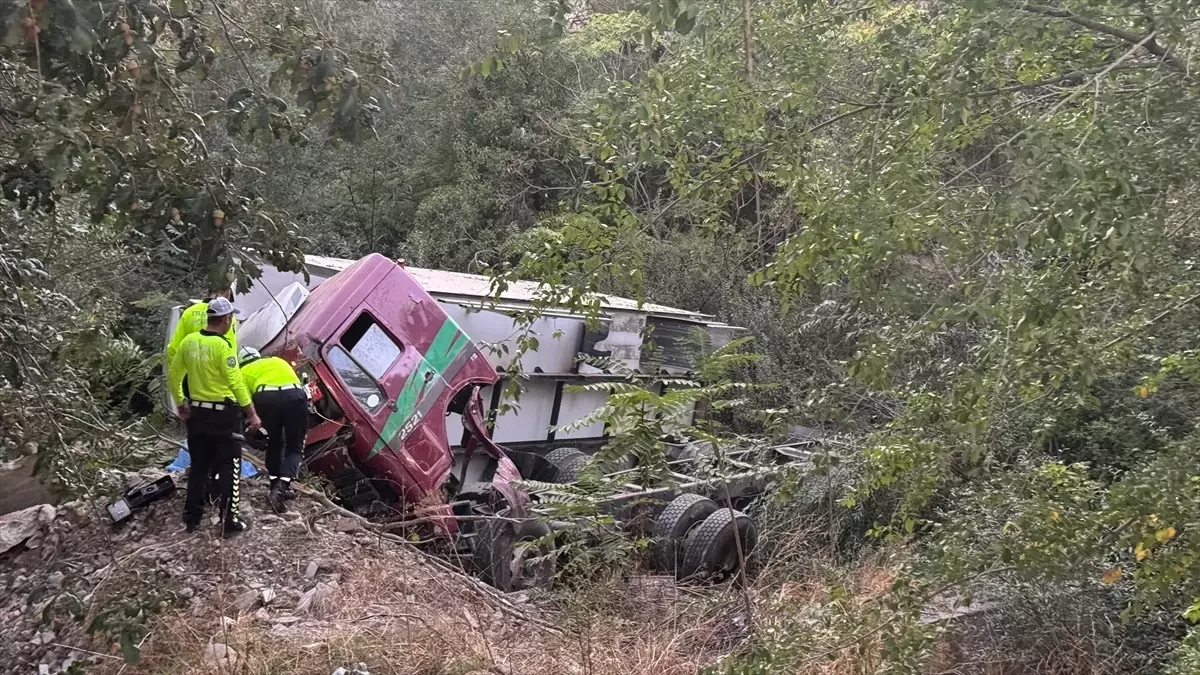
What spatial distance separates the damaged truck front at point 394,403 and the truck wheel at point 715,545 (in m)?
1.28

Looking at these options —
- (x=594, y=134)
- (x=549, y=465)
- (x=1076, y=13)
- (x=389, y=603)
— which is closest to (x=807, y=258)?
(x=594, y=134)

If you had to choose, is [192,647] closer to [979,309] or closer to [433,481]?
[433,481]

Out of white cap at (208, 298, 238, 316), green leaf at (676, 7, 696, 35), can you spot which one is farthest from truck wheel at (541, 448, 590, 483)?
green leaf at (676, 7, 696, 35)

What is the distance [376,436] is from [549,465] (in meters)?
1.99

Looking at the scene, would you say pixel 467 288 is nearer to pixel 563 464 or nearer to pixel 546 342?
pixel 546 342

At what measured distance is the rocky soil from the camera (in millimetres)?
4863

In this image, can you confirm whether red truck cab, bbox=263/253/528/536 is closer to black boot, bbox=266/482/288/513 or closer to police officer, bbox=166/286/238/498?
black boot, bbox=266/482/288/513

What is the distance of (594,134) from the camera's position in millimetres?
3947

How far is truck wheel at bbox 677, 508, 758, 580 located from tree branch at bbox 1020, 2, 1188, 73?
495cm

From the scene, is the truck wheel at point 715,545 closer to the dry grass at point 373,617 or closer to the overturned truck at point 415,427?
the overturned truck at point 415,427

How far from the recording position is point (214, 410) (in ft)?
20.7

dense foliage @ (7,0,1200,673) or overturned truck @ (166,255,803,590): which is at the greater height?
dense foliage @ (7,0,1200,673)

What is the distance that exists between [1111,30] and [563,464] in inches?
235

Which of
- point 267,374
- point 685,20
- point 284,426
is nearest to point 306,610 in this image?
point 284,426
